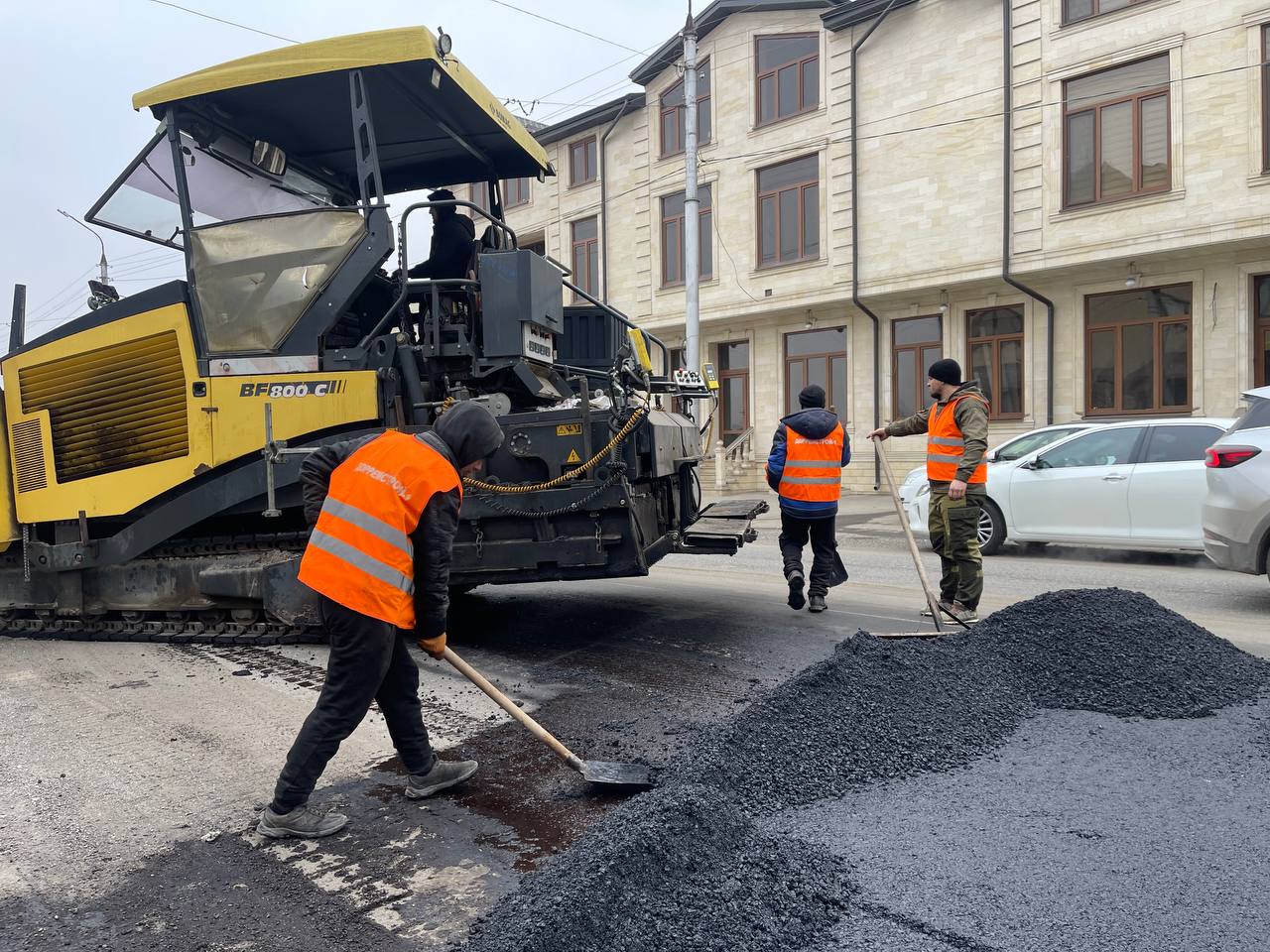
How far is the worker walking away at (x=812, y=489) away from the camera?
6.61 meters

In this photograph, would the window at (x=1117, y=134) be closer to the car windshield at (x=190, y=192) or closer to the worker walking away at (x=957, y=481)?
the worker walking away at (x=957, y=481)

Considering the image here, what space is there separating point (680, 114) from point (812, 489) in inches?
716

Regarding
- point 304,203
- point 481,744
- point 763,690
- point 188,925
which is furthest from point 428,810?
point 304,203

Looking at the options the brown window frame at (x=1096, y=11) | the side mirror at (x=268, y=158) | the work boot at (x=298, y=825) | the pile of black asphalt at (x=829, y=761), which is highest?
the brown window frame at (x=1096, y=11)

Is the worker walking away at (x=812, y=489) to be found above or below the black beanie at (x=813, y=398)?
below

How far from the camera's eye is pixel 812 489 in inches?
260

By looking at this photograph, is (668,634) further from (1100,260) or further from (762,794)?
(1100,260)

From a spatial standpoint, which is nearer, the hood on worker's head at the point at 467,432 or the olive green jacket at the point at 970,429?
the hood on worker's head at the point at 467,432

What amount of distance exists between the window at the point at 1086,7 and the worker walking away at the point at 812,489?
13450 millimetres

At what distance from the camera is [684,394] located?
693cm

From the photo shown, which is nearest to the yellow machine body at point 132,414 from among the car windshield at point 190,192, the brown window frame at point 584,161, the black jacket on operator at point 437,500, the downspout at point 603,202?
the car windshield at point 190,192

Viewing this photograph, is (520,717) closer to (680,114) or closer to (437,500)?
(437,500)

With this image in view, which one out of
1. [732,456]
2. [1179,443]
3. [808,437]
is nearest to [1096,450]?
[1179,443]

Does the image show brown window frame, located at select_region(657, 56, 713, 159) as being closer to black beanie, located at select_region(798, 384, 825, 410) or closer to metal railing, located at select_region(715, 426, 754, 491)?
metal railing, located at select_region(715, 426, 754, 491)
